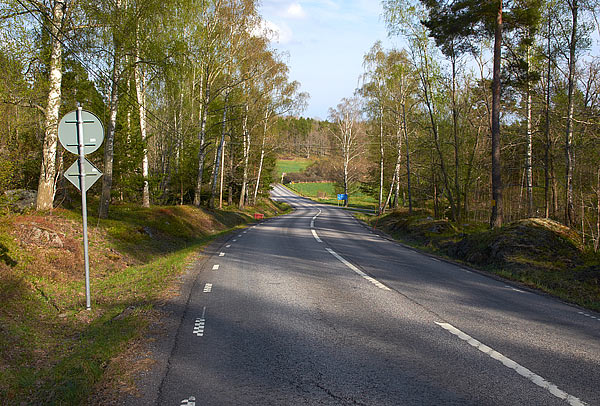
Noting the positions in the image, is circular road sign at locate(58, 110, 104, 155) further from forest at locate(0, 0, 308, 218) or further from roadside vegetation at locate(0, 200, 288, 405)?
roadside vegetation at locate(0, 200, 288, 405)

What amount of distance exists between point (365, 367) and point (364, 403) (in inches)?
31.3

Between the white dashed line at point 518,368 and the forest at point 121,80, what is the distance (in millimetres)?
6863

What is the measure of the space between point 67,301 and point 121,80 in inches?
469

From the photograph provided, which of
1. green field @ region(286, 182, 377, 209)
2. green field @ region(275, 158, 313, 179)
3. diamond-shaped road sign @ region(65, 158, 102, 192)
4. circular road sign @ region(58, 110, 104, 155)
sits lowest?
diamond-shaped road sign @ region(65, 158, 102, 192)

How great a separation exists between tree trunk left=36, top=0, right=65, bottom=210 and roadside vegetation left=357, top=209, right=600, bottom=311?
13051 millimetres

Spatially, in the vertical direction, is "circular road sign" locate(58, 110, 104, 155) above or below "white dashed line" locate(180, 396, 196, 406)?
above

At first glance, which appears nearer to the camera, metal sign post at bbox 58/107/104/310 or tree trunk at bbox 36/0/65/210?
metal sign post at bbox 58/107/104/310

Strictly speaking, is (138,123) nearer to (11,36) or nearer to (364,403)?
(11,36)

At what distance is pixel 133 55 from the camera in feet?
47.6

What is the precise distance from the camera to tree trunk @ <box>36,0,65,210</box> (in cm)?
1159

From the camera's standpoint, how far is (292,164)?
5640 inches

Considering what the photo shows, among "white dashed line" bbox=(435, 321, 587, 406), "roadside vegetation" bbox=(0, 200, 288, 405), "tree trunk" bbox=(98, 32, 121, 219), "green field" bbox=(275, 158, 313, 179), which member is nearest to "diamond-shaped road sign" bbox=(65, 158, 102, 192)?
"roadside vegetation" bbox=(0, 200, 288, 405)

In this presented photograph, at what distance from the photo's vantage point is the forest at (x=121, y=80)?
11.5 metres

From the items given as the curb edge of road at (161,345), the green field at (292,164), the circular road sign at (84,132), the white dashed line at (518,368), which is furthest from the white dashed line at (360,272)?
the green field at (292,164)
